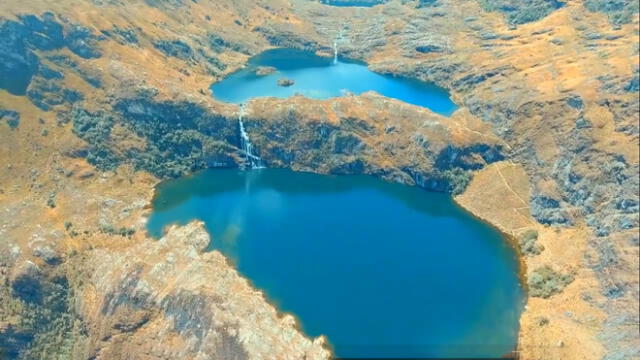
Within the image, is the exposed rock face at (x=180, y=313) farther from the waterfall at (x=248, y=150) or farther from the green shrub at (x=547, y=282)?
the waterfall at (x=248, y=150)

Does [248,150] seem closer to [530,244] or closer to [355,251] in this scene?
[355,251]

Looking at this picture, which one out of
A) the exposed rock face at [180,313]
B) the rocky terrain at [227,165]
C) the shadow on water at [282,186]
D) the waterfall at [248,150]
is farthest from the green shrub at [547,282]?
the waterfall at [248,150]

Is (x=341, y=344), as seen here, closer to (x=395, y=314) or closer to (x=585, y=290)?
(x=395, y=314)

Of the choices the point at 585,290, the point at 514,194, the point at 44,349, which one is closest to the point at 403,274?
the point at 585,290

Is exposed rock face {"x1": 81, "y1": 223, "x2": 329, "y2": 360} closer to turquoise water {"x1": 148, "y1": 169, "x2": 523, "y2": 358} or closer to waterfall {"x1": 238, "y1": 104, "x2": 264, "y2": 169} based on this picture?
turquoise water {"x1": 148, "y1": 169, "x2": 523, "y2": 358}

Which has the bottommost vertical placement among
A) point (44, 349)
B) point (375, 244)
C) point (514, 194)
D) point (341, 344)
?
point (44, 349)

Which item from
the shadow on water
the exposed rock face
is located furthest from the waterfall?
the exposed rock face
